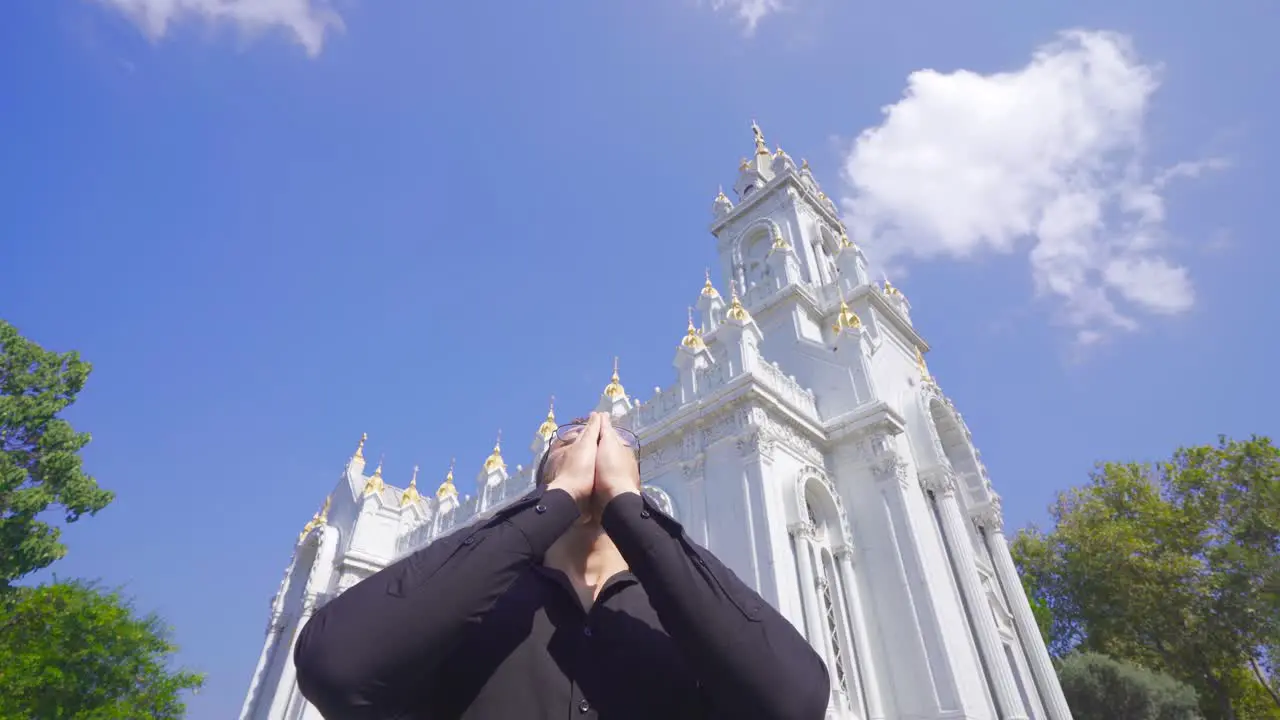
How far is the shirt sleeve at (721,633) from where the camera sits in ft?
4.63

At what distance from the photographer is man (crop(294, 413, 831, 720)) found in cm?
134

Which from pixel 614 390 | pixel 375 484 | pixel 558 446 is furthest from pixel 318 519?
pixel 558 446

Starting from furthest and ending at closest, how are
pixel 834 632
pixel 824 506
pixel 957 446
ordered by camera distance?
pixel 957 446, pixel 824 506, pixel 834 632

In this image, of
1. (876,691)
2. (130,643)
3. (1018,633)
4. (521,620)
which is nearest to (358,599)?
(521,620)

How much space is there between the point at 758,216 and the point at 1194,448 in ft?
60.3

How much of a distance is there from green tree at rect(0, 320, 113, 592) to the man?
23.5 metres

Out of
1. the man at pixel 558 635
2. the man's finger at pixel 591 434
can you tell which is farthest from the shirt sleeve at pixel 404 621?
the man's finger at pixel 591 434

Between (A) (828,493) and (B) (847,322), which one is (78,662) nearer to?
(A) (828,493)

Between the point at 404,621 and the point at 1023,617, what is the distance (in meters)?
18.3

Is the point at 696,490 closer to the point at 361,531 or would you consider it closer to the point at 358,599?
the point at 358,599

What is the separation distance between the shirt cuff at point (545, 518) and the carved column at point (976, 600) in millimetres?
14045

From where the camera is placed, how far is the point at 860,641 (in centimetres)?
1199

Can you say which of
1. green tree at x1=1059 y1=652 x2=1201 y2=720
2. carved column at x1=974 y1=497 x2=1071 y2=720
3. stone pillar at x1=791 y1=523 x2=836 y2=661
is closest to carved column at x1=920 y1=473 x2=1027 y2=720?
Answer: carved column at x1=974 y1=497 x2=1071 y2=720

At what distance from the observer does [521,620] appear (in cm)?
166
